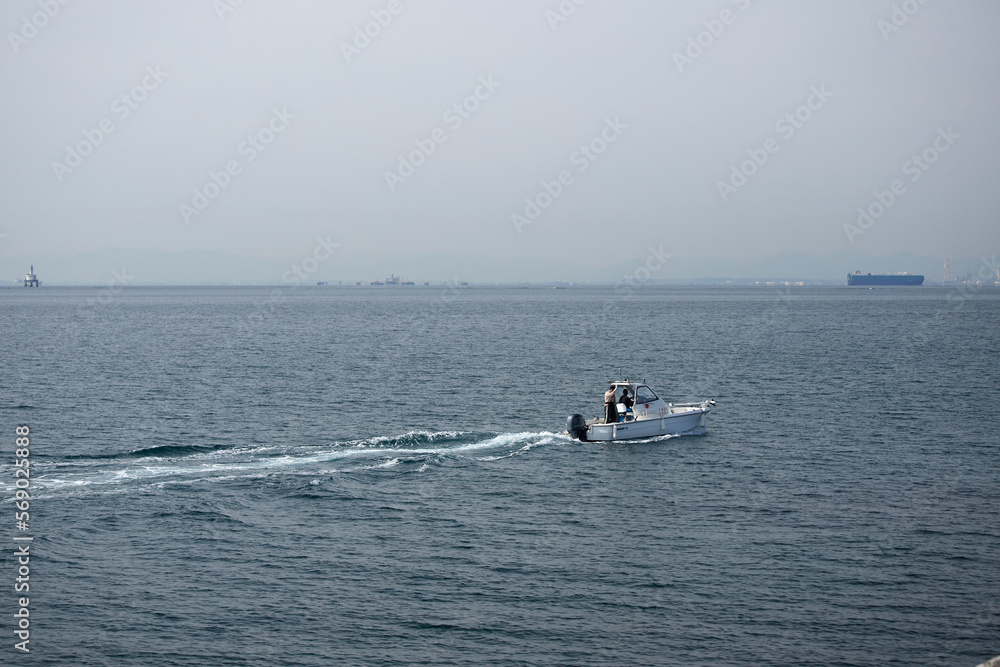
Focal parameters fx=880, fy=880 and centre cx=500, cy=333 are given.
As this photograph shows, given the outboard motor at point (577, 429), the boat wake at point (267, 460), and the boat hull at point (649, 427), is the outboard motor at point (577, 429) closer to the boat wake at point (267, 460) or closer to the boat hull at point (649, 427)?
the boat hull at point (649, 427)

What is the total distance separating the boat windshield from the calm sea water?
2.78 metres

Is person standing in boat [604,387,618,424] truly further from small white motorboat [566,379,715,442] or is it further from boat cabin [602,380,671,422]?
boat cabin [602,380,671,422]

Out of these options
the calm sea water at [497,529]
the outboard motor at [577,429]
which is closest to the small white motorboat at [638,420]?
the outboard motor at [577,429]

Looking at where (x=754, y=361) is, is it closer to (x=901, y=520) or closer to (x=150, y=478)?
(x=901, y=520)

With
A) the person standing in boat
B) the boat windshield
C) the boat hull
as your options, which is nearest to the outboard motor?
the boat hull

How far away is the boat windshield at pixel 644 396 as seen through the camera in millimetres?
49562

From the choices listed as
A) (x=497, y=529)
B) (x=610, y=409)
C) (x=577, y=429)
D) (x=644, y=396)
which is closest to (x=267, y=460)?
(x=497, y=529)

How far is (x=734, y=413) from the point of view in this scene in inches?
2269

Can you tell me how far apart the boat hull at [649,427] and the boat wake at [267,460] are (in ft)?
5.58

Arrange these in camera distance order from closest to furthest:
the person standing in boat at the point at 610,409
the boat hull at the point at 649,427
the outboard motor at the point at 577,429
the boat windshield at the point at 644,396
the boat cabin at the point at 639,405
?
the boat hull at the point at 649,427, the outboard motor at the point at 577,429, the person standing in boat at the point at 610,409, the boat cabin at the point at 639,405, the boat windshield at the point at 644,396

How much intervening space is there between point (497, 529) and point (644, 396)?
65.7 feet

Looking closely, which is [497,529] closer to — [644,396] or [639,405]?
[639,405]

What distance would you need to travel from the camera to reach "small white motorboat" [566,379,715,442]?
156 ft

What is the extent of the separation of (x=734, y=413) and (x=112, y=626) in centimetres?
4264
